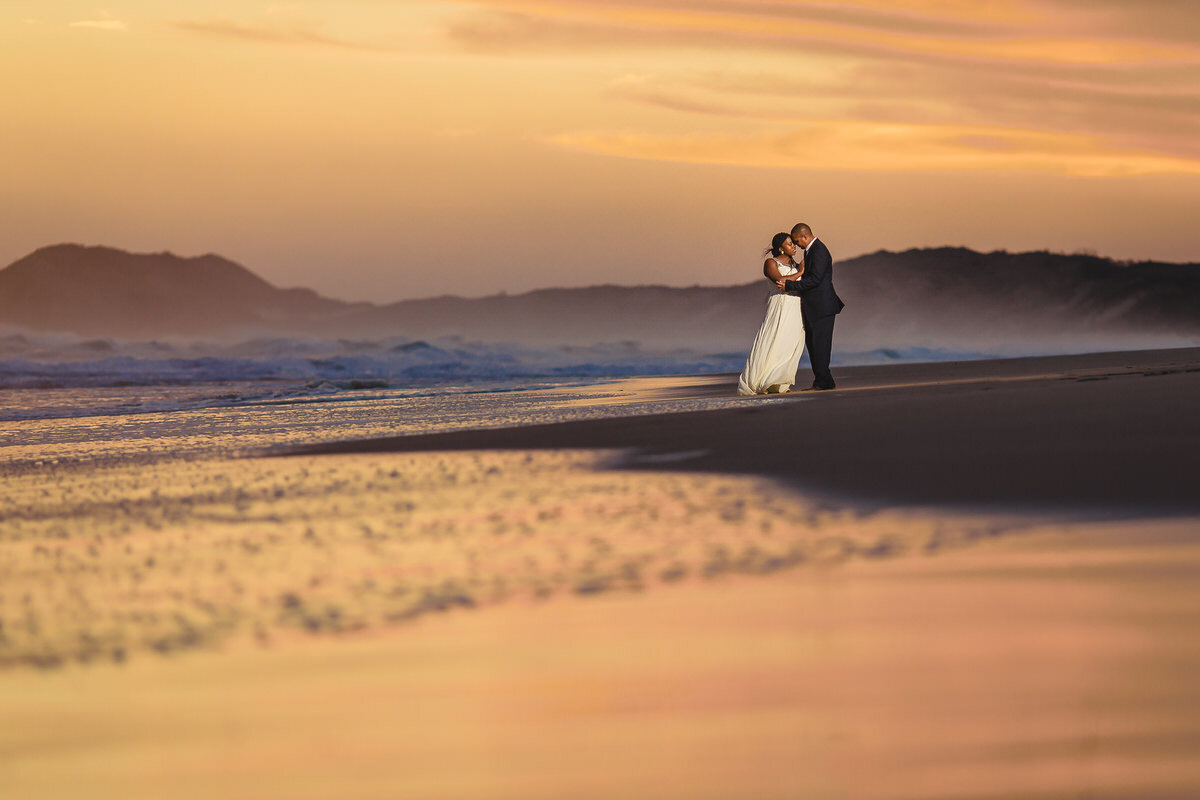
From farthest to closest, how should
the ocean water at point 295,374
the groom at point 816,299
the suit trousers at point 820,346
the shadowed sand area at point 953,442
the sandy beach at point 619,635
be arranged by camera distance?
1. the ocean water at point 295,374
2. the suit trousers at point 820,346
3. the groom at point 816,299
4. the shadowed sand area at point 953,442
5. the sandy beach at point 619,635

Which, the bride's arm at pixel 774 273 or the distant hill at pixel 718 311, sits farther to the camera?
the distant hill at pixel 718 311

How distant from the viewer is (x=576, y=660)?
8.10ft

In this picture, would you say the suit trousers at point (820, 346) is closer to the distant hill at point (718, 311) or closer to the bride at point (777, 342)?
the bride at point (777, 342)

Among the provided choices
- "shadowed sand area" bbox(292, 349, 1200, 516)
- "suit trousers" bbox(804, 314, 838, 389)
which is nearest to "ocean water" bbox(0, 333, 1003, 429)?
"shadowed sand area" bbox(292, 349, 1200, 516)

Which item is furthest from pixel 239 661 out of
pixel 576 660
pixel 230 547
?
pixel 230 547

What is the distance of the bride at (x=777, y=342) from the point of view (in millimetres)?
13141

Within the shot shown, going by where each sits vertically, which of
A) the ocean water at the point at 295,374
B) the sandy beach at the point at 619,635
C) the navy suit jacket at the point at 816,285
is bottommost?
the sandy beach at the point at 619,635

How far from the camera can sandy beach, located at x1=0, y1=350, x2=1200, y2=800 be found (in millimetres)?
1858

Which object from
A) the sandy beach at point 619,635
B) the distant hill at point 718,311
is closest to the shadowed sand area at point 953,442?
the sandy beach at point 619,635

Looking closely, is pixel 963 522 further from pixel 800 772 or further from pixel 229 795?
pixel 229 795

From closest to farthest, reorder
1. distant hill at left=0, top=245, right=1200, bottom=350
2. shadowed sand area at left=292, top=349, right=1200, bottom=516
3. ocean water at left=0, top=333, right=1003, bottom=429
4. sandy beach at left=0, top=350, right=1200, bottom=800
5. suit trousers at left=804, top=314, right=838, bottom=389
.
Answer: sandy beach at left=0, top=350, right=1200, bottom=800 → shadowed sand area at left=292, top=349, right=1200, bottom=516 → suit trousers at left=804, top=314, right=838, bottom=389 → ocean water at left=0, top=333, right=1003, bottom=429 → distant hill at left=0, top=245, right=1200, bottom=350

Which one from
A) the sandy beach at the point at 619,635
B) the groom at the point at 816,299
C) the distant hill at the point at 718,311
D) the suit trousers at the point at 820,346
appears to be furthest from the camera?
the distant hill at the point at 718,311

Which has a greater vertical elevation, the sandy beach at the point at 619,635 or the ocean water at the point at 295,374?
the ocean water at the point at 295,374

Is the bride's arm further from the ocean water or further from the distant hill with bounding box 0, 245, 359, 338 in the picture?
the distant hill with bounding box 0, 245, 359, 338
